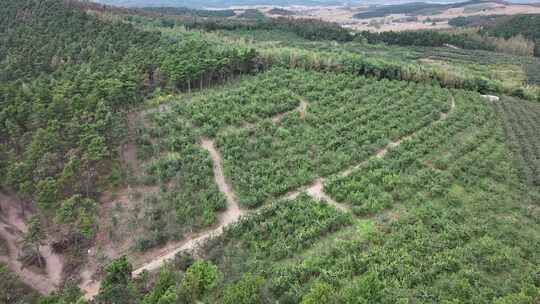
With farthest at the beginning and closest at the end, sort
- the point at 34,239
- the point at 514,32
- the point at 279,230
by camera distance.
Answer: the point at 514,32 → the point at 279,230 → the point at 34,239

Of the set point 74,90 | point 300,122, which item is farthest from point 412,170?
point 74,90

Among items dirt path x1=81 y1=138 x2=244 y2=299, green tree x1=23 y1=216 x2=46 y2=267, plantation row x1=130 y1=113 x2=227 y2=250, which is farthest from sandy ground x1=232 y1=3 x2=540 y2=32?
green tree x1=23 y1=216 x2=46 y2=267

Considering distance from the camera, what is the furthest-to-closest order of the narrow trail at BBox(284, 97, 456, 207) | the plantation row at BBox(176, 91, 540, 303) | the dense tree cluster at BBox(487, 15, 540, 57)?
the dense tree cluster at BBox(487, 15, 540, 57)
the narrow trail at BBox(284, 97, 456, 207)
the plantation row at BBox(176, 91, 540, 303)

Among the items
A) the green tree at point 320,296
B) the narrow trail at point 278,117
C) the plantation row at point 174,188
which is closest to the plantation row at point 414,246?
the green tree at point 320,296

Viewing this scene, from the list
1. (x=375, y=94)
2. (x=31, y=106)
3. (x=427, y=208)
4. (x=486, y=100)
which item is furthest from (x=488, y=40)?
(x=31, y=106)

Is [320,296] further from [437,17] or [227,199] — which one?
[437,17]

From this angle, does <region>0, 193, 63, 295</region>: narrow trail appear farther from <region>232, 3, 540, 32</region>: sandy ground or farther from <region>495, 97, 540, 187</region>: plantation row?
<region>232, 3, 540, 32</region>: sandy ground

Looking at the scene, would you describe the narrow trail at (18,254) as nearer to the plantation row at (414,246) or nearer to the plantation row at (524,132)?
the plantation row at (414,246)
